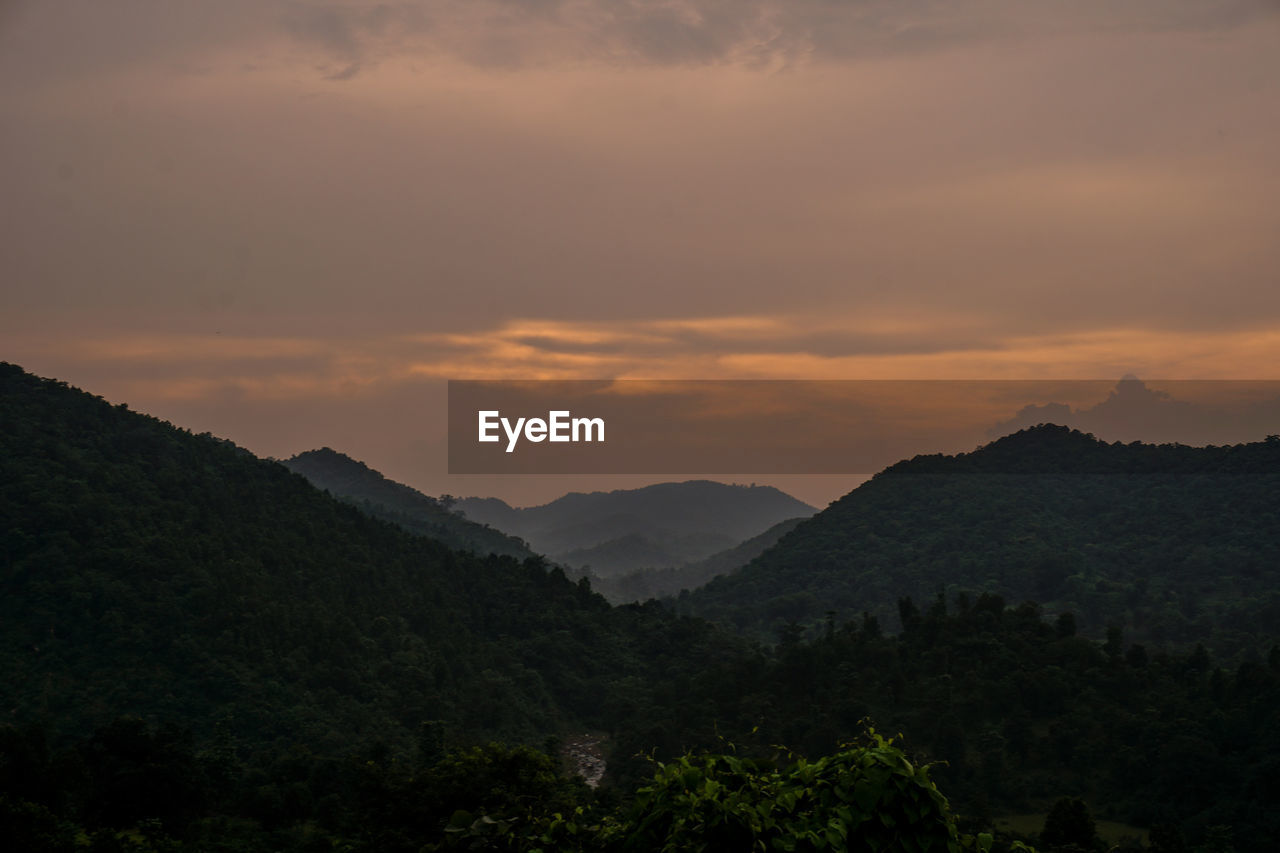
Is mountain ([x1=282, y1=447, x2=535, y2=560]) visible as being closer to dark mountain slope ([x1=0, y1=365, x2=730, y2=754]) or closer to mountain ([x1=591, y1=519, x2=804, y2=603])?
mountain ([x1=591, y1=519, x2=804, y2=603])

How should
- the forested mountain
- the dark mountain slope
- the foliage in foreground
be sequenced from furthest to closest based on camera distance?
the forested mountain < the dark mountain slope < the foliage in foreground

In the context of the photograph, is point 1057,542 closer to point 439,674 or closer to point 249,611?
point 439,674

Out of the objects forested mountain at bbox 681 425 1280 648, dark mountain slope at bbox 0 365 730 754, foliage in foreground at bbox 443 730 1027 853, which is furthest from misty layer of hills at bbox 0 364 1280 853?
foliage in foreground at bbox 443 730 1027 853

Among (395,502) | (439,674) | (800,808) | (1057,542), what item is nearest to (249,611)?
(439,674)

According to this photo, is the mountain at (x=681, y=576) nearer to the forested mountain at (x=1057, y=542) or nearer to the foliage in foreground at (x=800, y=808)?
the forested mountain at (x=1057, y=542)

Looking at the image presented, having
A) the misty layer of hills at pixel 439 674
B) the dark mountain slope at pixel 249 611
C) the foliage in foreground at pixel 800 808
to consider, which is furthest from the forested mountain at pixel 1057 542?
the foliage in foreground at pixel 800 808
